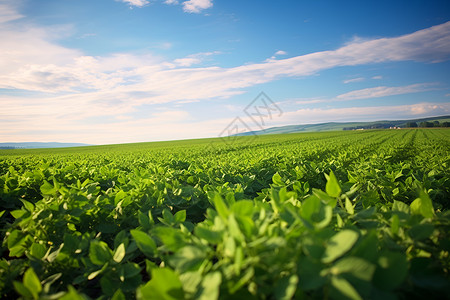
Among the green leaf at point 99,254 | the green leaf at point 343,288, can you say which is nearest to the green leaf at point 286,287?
the green leaf at point 343,288

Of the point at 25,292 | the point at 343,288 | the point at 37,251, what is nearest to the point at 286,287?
the point at 343,288

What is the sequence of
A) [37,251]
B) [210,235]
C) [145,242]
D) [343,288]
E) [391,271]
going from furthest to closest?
[37,251] < [145,242] < [210,235] < [391,271] < [343,288]

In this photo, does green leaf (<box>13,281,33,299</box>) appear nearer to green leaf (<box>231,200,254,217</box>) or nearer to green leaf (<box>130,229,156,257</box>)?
green leaf (<box>130,229,156,257</box>)

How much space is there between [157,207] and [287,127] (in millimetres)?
194667

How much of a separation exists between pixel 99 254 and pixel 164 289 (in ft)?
2.40

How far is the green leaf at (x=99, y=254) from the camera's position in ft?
4.11

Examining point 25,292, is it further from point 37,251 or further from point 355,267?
point 355,267

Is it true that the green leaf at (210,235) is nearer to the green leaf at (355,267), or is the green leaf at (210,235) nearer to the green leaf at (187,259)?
the green leaf at (187,259)

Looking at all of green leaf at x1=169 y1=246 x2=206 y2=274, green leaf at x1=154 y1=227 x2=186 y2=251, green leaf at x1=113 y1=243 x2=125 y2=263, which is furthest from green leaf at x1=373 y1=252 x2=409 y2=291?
green leaf at x1=113 y1=243 x2=125 y2=263

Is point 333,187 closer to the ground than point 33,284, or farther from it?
farther from it

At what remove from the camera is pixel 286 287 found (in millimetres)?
707

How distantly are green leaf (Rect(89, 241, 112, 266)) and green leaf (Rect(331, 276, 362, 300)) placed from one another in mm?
1174

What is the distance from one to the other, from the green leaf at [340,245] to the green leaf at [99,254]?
1.16m

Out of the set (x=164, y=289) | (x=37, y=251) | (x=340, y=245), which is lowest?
(x=37, y=251)
